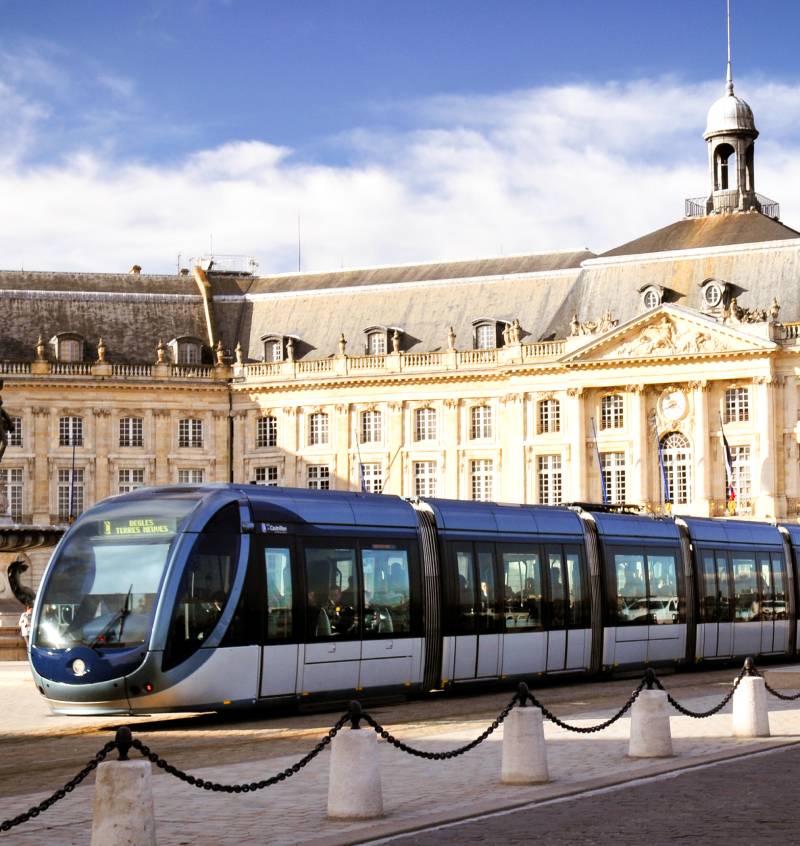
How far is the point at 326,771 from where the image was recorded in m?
20.0

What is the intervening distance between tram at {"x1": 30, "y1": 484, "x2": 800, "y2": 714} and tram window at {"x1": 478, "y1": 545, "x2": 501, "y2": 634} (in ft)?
0.12

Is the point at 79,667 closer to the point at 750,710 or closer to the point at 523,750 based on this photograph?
the point at 523,750

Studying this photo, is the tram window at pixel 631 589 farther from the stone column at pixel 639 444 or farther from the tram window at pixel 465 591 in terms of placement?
the stone column at pixel 639 444

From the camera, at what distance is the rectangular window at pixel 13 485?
9431 cm

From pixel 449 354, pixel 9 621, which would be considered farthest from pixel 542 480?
pixel 9 621

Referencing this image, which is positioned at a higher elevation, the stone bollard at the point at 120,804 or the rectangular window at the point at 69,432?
the rectangular window at the point at 69,432

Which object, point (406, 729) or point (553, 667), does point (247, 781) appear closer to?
point (406, 729)

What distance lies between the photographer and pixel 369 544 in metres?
29.5

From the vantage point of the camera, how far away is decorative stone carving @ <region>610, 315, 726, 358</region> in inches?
3418

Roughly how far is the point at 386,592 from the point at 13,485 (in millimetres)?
67981

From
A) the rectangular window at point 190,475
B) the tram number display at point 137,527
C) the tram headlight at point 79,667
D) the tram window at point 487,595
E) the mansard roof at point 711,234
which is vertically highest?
the mansard roof at point 711,234

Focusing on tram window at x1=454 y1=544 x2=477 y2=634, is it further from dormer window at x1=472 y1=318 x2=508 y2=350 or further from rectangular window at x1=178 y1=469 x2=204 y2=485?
rectangular window at x1=178 y1=469 x2=204 y2=485

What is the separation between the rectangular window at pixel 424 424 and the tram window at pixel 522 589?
60.0 meters

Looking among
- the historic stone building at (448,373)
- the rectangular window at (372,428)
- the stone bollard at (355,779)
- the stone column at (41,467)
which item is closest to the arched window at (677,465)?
the historic stone building at (448,373)
